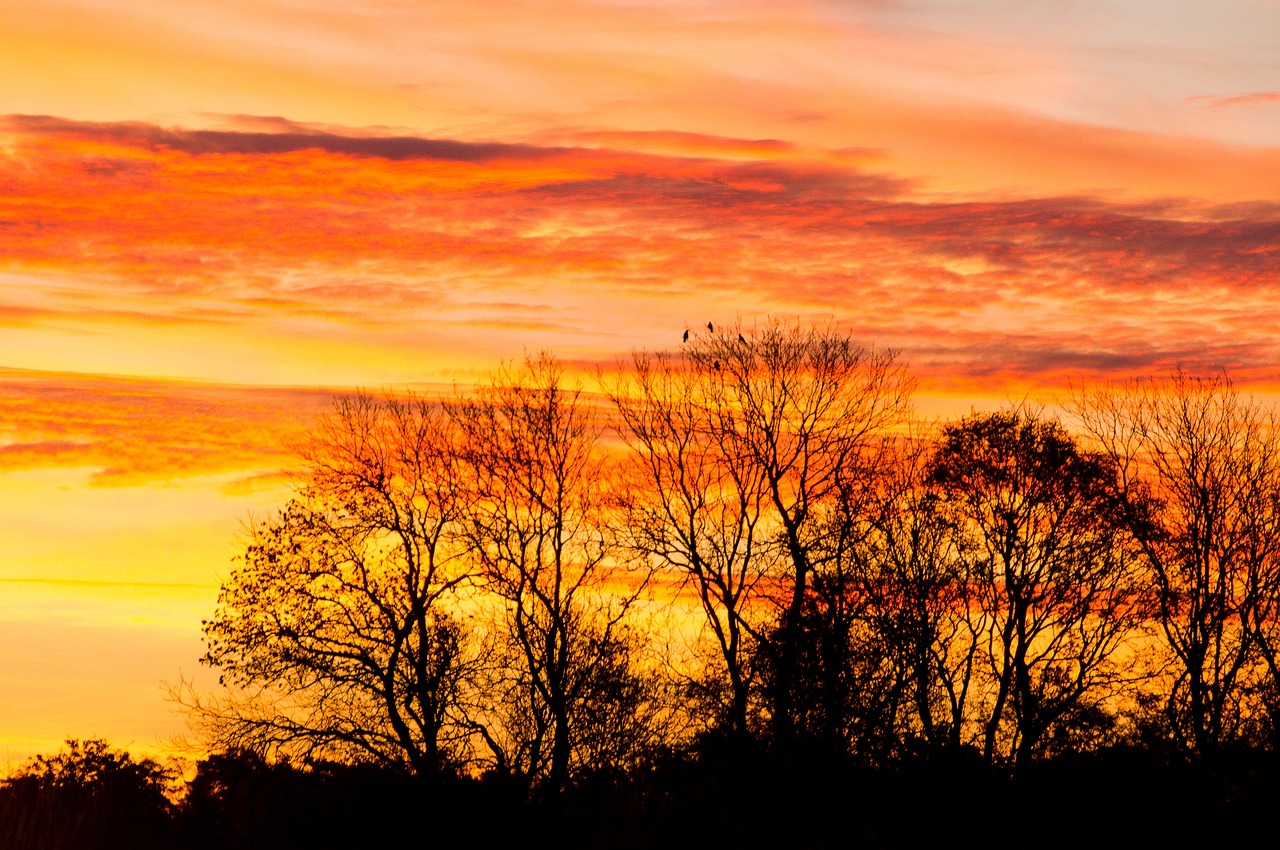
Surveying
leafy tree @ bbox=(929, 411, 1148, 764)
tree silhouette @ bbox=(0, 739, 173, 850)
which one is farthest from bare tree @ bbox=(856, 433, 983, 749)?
tree silhouette @ bbox=(0, 739, 173, 850)

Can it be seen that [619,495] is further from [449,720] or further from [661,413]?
[449,720]

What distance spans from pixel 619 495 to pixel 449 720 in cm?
856

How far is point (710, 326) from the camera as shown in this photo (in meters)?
37.0

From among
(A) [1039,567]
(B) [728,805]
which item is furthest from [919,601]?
(B) [728,805]

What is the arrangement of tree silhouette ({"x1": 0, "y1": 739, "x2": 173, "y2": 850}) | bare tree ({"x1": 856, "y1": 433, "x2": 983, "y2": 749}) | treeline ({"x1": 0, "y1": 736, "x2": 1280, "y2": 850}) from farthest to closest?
bare tree ({"x1": 856, "y1": 433, "x2": 983, "y2": 749}), treeline ({"x1": 0, "y1": 736, "x2": 1280, "y2": 850}), tree silhouette ({"x1": 0, "y1": 739, "x2": 173, "y2": 850})

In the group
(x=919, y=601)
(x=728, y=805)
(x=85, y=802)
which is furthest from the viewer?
(x=919, y=601)

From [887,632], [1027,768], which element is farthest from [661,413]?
[1027,768]

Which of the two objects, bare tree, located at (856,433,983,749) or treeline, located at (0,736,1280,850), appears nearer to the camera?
treeline, located at (0,736,1280,850)

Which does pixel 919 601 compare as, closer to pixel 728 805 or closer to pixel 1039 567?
pixel 1039 567

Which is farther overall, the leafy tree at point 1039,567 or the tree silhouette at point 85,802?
the leafy tree at point 1039,567

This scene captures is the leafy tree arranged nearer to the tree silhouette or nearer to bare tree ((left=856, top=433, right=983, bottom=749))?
bare tree ((left=856, top=433, right=983, bottom=749))

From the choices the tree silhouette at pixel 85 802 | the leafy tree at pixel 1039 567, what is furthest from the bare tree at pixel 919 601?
the tree silhouette at pixel 85 802

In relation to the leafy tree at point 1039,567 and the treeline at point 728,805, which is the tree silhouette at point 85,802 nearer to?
Result: the treeline at point 728,805

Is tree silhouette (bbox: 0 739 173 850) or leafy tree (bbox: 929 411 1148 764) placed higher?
leafy tree (bbox: 929 411 1148 764)
